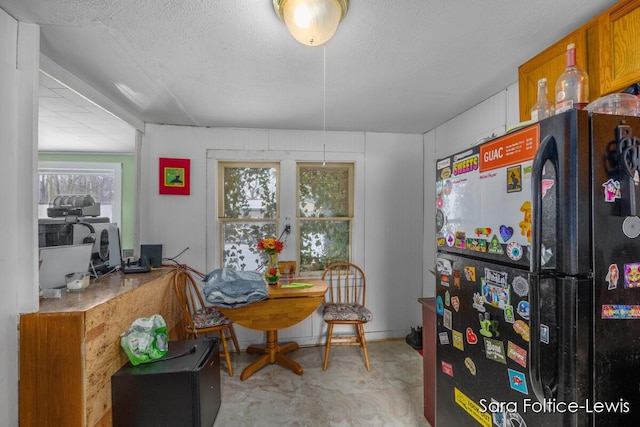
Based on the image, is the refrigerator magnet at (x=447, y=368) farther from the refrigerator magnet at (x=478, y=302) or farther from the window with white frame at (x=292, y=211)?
the window with white frame at (x=292, y=211)

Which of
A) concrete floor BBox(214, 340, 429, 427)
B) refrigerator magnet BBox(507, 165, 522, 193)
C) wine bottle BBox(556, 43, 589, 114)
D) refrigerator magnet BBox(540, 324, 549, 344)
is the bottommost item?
concrete floor BBox(214, 340, 429, 427)

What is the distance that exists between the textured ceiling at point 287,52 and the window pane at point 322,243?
1215 millimetres

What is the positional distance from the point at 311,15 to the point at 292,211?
2.04m

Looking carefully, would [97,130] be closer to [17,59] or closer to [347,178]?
[17,59]

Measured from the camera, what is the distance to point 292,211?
9.87 ft

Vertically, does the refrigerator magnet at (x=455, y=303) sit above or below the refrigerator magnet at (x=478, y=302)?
below

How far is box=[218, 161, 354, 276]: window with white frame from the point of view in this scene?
9.86 feet

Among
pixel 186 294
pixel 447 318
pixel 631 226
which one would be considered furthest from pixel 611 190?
pixel 186 294

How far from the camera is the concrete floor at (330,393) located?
6.18 feet

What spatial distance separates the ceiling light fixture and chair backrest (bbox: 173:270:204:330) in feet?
6.94

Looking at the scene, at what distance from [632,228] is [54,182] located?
5738 millimetres

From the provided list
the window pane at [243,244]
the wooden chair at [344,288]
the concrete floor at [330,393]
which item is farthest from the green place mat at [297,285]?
the concrete floor at [330,393]

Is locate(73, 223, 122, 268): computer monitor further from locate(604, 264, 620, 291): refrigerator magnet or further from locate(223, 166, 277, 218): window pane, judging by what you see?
locate(604, 264, 620, 291): refrigerator magnet

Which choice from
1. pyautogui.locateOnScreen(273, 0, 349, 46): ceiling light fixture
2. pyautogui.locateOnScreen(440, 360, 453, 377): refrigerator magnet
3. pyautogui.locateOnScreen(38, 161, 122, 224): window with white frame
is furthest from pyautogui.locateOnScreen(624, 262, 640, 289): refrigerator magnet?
pyautogui.locateOnScreen(38, 161, 122, 224): window with white frame
